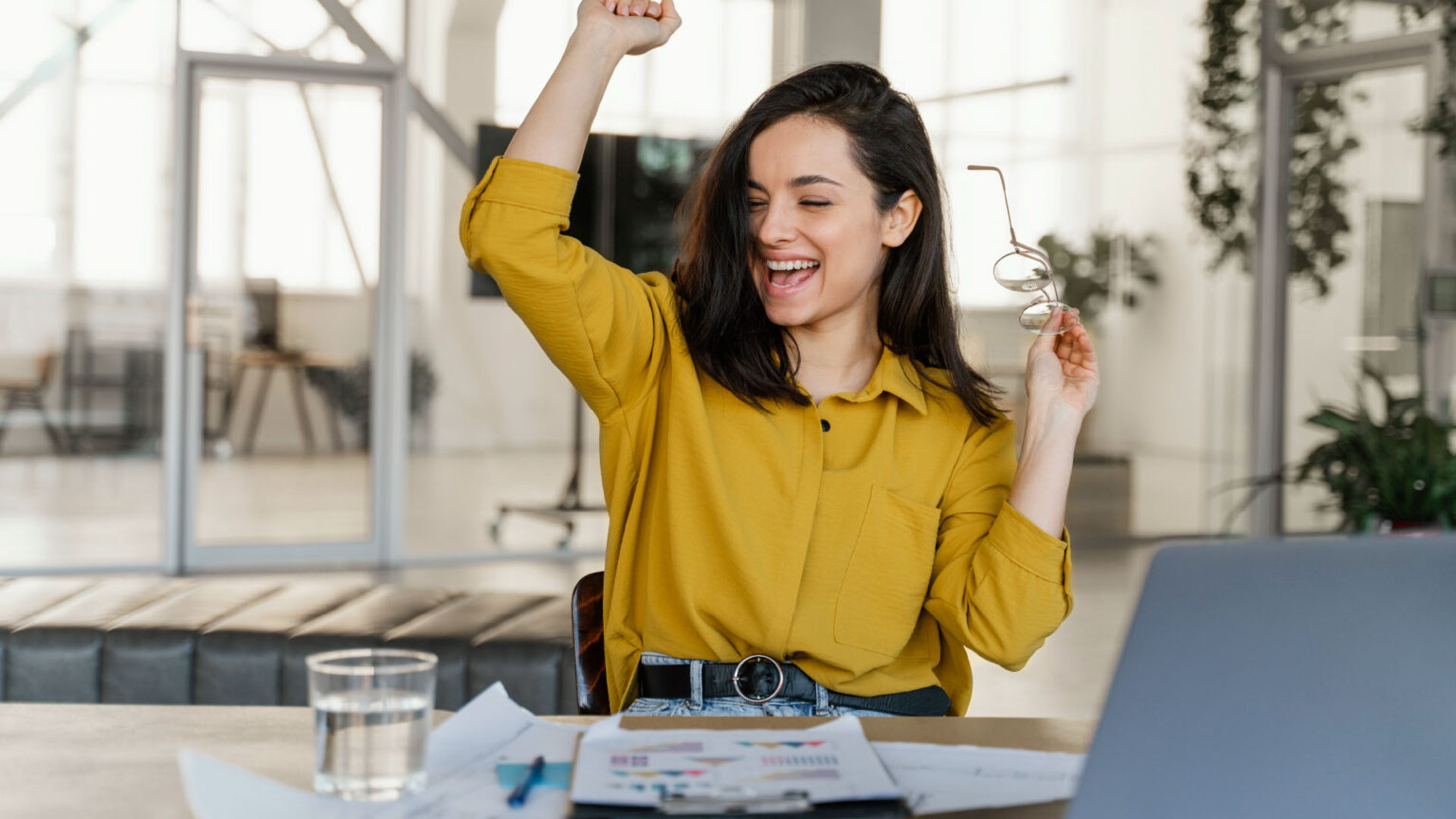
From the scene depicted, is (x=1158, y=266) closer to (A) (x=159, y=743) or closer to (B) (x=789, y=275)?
(B) (x=789, y=275)

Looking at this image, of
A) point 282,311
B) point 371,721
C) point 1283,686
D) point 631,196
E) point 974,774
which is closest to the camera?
point 1283,686

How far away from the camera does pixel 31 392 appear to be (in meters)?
5.67

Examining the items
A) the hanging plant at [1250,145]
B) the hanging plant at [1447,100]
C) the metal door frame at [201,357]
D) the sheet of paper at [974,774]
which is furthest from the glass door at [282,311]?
the sheet of paper at [974,774]

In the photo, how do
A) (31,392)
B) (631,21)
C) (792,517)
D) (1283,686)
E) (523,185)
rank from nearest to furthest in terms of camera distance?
(1283,686) → (523,185) → (631,21) → (792,517) → (31,392)

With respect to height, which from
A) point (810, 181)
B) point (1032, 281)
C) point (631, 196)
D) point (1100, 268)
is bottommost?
point (1032, 281)

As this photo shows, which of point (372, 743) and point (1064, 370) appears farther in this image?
point (1064, 370)

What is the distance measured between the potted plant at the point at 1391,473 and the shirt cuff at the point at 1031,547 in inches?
142

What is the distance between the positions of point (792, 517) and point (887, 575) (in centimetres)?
12

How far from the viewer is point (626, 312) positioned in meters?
1.53

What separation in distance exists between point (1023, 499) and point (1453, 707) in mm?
752

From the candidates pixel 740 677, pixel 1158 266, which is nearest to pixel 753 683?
pixel 740 677

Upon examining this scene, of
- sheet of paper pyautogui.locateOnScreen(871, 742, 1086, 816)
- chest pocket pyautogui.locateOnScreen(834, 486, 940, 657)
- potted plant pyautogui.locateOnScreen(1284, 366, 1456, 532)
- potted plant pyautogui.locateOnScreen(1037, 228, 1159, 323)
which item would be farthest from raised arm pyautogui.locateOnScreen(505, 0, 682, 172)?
potted plant pyautogui.locateOnScreen(1037, 228, 1159, 323)

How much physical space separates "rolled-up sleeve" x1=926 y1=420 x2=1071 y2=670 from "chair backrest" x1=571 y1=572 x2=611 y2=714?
38cm

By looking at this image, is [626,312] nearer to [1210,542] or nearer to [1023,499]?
[1023,499]
